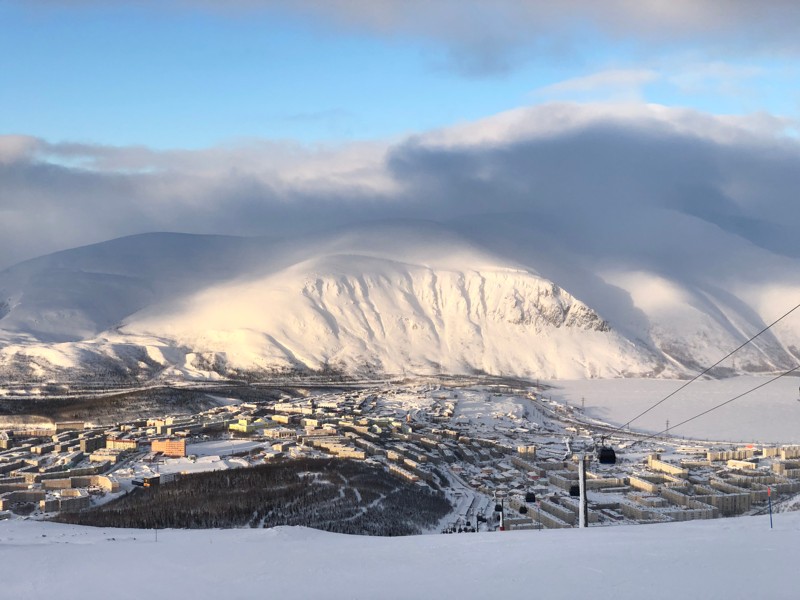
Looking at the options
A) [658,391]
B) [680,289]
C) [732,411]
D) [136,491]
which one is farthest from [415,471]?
[680,289]

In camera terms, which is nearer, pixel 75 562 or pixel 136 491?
pixel 75 562

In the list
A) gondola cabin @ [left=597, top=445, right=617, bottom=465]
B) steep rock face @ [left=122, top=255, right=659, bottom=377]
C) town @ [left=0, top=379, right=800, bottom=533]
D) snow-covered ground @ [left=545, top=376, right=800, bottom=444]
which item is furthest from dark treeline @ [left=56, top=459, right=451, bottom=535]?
steep rock face @ [left=122, top=255, right=659, bottom=377]

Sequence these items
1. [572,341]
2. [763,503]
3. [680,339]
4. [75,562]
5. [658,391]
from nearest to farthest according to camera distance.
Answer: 1. [75,562]
2. [763,503]
3. [658,391]
4. [572,341]
5. [680,339]

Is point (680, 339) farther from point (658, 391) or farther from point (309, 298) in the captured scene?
point (309, 298)

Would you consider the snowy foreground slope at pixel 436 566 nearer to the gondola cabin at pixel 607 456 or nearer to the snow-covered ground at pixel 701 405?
the gondola cabin at pixel 607 456

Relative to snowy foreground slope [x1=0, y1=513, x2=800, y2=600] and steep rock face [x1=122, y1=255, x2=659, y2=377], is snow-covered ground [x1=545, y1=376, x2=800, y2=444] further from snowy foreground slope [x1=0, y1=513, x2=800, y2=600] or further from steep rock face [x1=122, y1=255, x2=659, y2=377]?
snowy foreground slope [x1=0, y1=513, x2=800, y2=600]

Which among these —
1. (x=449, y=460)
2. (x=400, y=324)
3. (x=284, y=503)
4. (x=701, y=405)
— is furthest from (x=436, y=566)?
(x=400, y=324)

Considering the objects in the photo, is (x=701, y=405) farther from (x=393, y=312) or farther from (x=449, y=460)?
(x=393, y=312)
